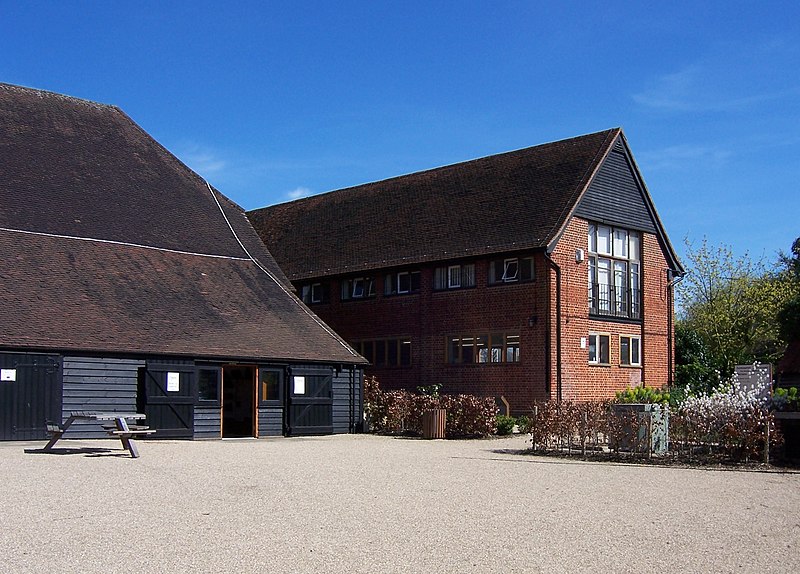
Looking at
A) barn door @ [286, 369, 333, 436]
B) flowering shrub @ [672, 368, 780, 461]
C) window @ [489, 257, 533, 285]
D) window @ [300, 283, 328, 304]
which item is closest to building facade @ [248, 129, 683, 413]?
window @ [489, 257, 533, 285]

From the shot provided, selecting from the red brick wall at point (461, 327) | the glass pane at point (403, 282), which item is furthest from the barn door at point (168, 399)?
the glass pane at point (403, 282)

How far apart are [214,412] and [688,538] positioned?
17.6 meters

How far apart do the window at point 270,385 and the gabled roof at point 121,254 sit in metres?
0.74

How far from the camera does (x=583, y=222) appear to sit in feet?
104

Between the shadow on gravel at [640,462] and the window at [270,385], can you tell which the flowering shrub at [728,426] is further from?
the window at [270,385]

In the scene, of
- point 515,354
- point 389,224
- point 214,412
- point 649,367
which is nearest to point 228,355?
point 214,412

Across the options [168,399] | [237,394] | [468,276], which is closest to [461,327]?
[468,276]

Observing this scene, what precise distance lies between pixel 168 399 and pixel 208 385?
1345 mm

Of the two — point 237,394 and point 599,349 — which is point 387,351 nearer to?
point 237,394

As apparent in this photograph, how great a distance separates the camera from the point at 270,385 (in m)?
26.6

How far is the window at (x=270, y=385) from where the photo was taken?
26391 mm

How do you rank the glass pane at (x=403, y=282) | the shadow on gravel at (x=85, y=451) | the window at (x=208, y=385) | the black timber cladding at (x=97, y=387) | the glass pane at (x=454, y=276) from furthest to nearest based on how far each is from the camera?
the glass pane at (x=403, y=282) < the glass pane at (x=454, y=276) < the window at (x=208, y=385) < the black timber cladding at (x=97, y=387) < the shadow on gravel at (x=85, y=451)

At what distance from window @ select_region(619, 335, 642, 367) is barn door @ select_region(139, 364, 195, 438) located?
14.9 meters

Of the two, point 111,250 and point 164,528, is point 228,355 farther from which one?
point 164,528
